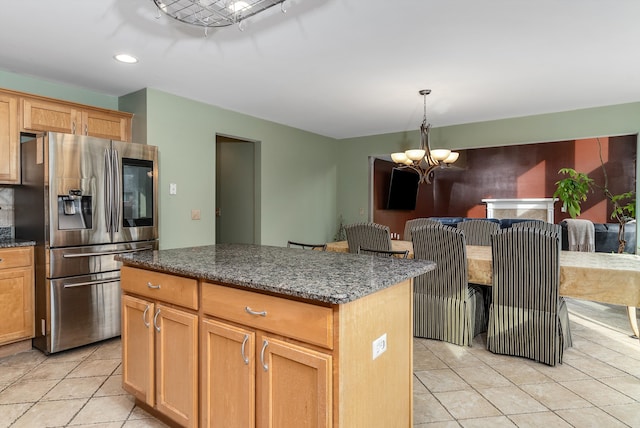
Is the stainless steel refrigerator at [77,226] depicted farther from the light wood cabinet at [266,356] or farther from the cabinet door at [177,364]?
the cabinet door at [177,364]

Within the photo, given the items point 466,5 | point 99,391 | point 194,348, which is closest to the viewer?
point 194,348

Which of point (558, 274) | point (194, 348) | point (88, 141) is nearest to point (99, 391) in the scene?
point (194, 348)

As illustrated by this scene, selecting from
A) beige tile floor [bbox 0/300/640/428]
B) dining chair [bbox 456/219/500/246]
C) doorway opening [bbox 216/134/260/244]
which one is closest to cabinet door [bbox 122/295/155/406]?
beige tile floor [bbox 0/300/640/428]

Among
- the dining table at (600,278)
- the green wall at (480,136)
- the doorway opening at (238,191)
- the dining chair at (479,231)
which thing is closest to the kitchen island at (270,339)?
the dining table at (600,278)

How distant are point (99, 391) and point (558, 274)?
314 cm

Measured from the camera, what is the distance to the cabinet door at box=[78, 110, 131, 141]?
3.35m

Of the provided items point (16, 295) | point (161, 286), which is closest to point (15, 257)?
point (16, 295)

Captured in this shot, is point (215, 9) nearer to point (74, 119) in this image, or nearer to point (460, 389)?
point (74, 119)

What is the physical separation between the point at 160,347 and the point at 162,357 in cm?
5

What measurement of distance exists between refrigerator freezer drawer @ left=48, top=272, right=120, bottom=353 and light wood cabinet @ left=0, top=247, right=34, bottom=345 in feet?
0.94

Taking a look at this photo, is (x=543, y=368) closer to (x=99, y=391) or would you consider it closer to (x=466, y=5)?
(x=466, y=5)

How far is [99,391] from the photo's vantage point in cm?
231

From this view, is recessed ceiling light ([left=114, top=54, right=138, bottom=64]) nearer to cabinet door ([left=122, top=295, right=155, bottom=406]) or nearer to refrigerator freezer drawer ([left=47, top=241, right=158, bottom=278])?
refrigerator freezer drawer ([left=47, top=241, right=158, bottom=278])

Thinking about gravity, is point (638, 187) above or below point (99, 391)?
above
